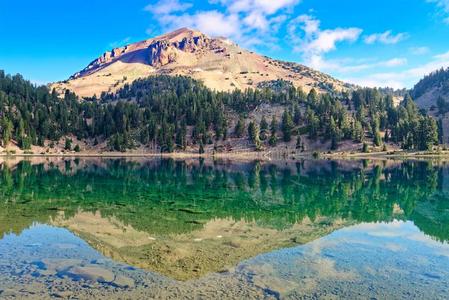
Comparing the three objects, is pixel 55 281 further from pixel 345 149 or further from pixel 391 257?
pixel 345 149

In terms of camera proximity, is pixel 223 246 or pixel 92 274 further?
pixel 223 246

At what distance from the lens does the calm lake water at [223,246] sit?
2067 cm

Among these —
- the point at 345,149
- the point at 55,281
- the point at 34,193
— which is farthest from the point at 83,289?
the point at 345,149

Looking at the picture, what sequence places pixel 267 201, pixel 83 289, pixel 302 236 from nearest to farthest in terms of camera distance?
pixel 83 289, pixel 302 236, pixel 267 201

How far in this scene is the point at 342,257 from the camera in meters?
27.0

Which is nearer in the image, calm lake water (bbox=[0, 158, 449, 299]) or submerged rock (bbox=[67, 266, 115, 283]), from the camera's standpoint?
calm lake water (bbox=[0, 158, 449, 299])

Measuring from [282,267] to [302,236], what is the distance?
365 inches

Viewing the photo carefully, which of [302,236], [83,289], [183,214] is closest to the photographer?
[83,289]

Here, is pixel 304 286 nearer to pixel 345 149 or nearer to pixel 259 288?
pixel 259 288

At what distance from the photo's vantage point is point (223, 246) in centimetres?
2895

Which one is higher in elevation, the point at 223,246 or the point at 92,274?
the point at 92,274

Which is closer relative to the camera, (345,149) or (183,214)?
(183,214)

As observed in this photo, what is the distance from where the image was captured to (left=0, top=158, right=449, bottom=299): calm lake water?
20.7 m

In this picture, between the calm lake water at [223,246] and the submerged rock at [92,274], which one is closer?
the calm lake water at [223,246]
